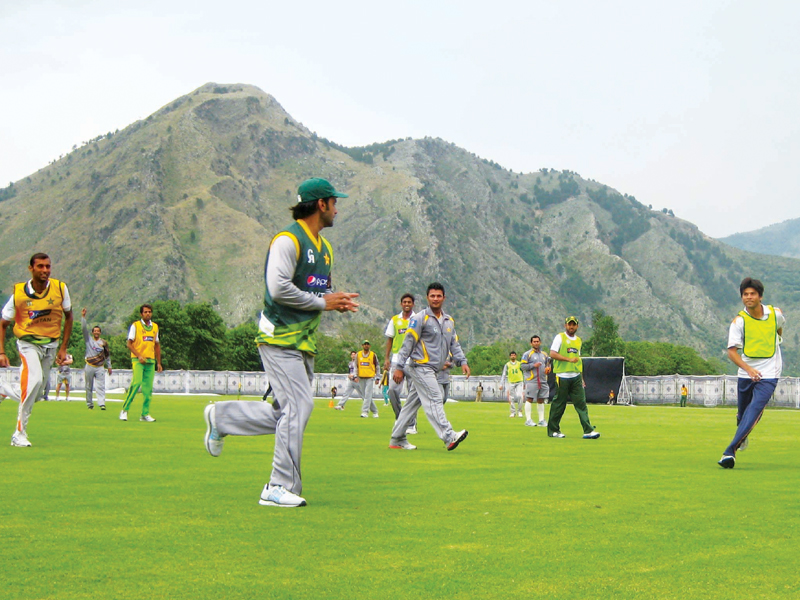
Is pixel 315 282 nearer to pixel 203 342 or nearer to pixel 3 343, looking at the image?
pixel 3 343

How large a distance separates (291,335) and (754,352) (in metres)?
5.84

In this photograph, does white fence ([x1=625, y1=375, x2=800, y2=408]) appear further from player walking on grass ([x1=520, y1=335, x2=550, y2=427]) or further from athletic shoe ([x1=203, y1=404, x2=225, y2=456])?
athletic shoe ([x1=203, y1=404, x2=225, y2=456])

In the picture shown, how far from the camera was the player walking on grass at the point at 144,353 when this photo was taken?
16.8 m

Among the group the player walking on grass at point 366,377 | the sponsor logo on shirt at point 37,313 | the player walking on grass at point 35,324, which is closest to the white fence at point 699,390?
the player walking on grass at point 366,377

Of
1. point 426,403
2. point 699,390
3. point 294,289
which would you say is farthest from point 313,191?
point 699,390

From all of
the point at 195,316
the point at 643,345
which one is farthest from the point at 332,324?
the point at 195,316

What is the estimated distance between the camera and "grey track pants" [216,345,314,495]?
6.11 metres

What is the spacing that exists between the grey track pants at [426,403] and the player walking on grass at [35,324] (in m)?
4.34

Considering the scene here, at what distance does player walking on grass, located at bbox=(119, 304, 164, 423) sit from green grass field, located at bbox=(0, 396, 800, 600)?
687 cm

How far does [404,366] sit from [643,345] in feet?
432

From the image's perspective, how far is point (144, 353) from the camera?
55.6 feet

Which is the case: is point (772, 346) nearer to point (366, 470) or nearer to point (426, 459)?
point (426, 459)

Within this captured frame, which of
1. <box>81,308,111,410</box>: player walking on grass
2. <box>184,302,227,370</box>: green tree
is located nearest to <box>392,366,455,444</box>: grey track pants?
<box>81,308,111,410</box>: player walking on grass

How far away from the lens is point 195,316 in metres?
97.8
